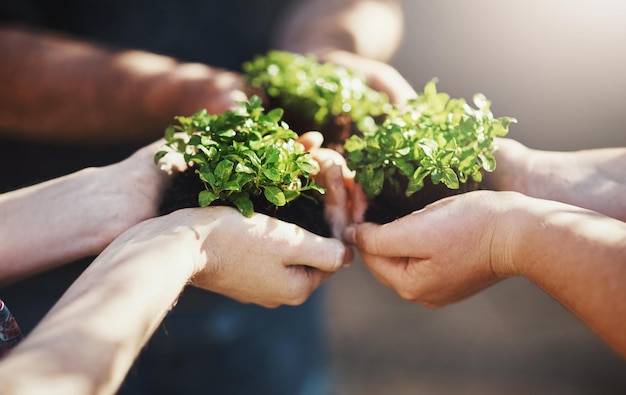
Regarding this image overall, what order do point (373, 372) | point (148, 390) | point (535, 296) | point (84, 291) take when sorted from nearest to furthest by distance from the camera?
point (84, 291), point (148, 390), point (373, 372), point (535, 296)

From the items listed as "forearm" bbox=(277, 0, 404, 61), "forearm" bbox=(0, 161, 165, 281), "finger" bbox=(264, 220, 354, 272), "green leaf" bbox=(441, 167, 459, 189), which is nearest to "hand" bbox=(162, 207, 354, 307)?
"finger" bbox=(264, 220, 354, 272)

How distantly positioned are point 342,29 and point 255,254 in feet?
5.10

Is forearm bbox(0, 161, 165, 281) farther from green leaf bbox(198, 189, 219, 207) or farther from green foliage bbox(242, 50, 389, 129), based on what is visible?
green foliage bbox(242, 50, 389, 129)

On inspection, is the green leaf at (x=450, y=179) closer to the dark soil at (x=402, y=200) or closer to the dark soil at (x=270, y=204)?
the dark soil at (x=402, y=200)

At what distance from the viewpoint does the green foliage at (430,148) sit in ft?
5.33

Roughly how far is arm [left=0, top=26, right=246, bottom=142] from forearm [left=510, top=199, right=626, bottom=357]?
1374 millimetres

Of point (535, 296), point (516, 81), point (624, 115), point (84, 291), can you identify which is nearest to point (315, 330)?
point (84, 291)

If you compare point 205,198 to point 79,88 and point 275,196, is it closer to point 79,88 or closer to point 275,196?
point 275,196

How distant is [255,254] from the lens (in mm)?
1594

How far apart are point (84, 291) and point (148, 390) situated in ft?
4.28

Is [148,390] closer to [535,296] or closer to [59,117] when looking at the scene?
[59,117]

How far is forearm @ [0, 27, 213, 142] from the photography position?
7.74 ft

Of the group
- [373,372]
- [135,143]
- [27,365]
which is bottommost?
[373,372]

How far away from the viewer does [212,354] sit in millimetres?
2375
